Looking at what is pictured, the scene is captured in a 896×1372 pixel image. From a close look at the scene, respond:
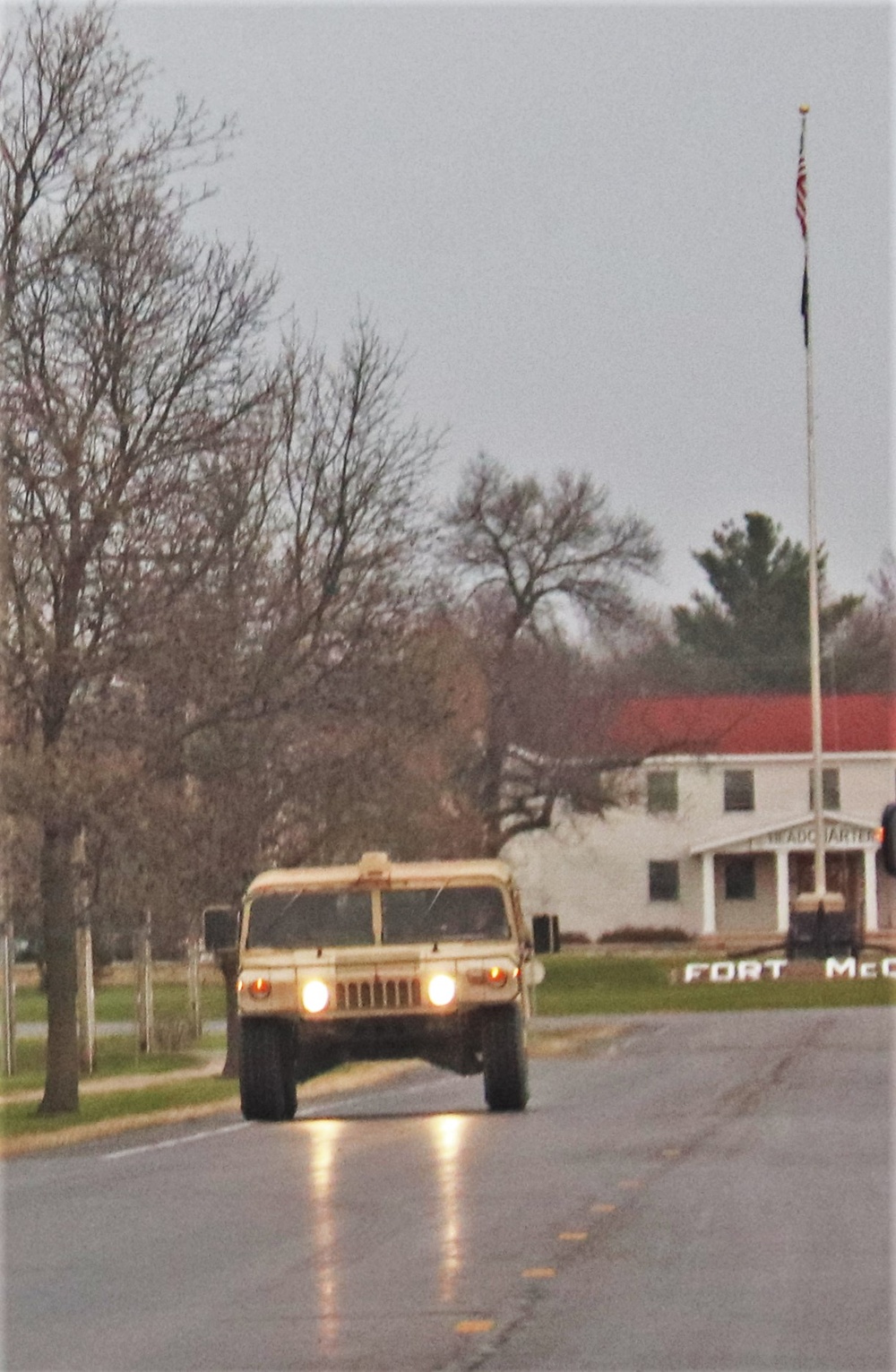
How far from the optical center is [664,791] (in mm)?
72375

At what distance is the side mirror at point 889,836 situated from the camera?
31.6ft

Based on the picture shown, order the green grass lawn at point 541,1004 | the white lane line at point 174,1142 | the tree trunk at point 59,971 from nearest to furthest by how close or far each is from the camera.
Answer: the white lane line at point 174,1142 → the tree trunk at point 59,971 → the green grass lawn at point 541,1004

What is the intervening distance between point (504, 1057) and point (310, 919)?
2089 mm

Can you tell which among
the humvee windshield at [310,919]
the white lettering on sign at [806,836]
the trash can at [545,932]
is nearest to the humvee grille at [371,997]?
the humvee windshield at [310,919]

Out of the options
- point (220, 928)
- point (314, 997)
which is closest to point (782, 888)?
point (314, 997)

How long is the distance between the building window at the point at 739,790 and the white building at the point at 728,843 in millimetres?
27

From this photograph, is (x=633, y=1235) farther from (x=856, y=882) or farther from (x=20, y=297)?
(x=856, y=882)

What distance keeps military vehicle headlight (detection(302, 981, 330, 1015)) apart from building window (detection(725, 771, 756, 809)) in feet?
181

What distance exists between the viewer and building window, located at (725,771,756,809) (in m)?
75.3

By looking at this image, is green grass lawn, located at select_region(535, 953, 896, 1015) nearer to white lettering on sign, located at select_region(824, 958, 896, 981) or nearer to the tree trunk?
white lettering on sign, located at select_region(824, 958, 896, 981)

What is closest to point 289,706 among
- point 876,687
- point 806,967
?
point 806,967

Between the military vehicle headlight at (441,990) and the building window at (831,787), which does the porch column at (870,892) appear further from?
the military vehicle headlight at (441,990)

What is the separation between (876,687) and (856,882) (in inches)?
1044

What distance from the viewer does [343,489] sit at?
1216 inches
